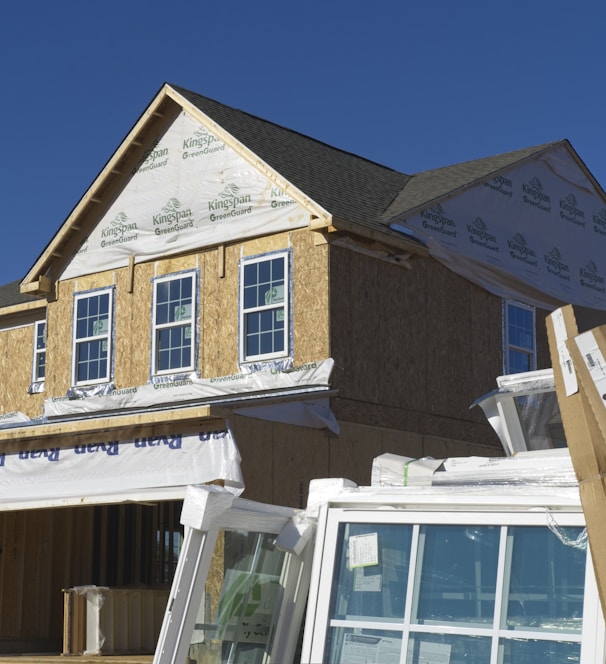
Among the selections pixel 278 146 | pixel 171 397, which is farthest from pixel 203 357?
pixel 278 146

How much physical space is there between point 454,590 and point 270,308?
10.1 metres

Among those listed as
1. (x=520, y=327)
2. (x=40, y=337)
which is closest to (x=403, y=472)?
(x=520, y=327)

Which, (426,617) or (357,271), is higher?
(357,271)

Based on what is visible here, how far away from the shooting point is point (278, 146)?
18.4 meters

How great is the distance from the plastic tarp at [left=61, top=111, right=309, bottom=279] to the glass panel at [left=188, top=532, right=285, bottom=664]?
9391 millimetres

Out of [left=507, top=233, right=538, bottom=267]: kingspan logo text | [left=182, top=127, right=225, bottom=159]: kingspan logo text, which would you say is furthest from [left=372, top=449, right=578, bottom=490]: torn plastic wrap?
[left=507, top=233, right=538, bottom=267]: kingspan logo text

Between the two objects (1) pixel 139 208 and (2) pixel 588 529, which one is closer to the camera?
(2) pixel 588 529

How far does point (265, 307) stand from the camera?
16.4m

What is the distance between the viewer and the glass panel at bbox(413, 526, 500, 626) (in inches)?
255

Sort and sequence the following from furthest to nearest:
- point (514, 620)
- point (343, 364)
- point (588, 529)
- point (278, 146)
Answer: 1. point (278, 146)
2. point (343, 364)
3. point (514, 620)
4. point (588, 529)

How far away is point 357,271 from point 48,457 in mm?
5310

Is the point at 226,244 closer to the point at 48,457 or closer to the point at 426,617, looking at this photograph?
the point at 48,457

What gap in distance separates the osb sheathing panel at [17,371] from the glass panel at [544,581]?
1606cm

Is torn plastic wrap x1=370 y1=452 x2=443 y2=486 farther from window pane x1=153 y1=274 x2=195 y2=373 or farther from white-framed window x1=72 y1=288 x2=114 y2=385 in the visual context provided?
white-framed window x1=72 y1=288 x2=114 y2=385
